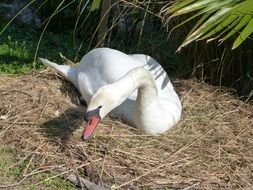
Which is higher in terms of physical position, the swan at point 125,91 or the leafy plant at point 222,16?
the leafy plant at point 222,16

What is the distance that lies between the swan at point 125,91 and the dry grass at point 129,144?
4.2 inches

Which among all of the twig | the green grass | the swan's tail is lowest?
the green grass

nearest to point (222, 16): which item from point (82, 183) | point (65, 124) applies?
point (82, 183)

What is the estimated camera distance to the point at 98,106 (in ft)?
13.7

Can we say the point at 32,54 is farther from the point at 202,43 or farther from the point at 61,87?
the point at 202,43

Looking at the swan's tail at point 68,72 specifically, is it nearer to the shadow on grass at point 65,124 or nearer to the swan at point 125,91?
the swan at point 125,91

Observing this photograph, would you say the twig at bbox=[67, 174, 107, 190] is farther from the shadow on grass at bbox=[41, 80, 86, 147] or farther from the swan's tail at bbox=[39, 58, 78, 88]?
the swan's tail at bbox=[39, 58, 78, 88]

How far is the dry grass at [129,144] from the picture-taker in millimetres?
4281

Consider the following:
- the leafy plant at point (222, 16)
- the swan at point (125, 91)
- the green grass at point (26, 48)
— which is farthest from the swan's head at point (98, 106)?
the green grass at point (26, 48)

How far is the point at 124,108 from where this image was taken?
195 inches

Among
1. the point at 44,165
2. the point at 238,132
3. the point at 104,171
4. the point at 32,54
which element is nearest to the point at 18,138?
the point at 44,165

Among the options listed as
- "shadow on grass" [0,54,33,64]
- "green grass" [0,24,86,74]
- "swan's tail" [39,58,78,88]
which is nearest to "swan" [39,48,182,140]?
"swan's tail" [39,58,78,88]

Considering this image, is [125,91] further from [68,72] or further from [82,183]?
[68,72]

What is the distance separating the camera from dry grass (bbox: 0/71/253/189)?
14.0 ft
